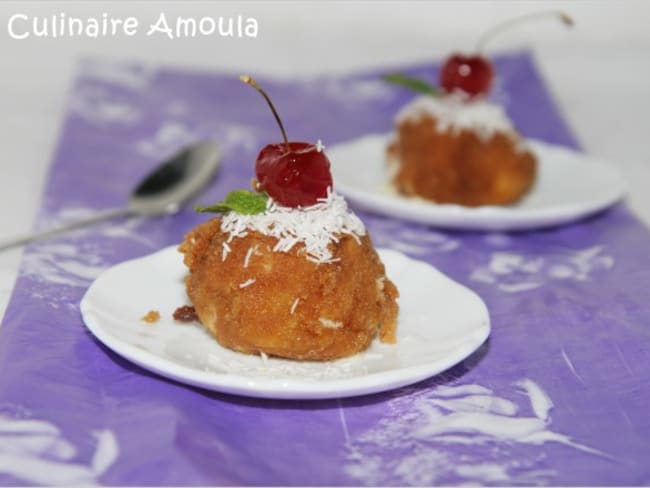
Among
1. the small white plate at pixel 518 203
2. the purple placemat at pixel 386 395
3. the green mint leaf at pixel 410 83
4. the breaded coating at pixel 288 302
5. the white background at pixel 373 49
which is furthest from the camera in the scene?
the white background at pixel 373 49

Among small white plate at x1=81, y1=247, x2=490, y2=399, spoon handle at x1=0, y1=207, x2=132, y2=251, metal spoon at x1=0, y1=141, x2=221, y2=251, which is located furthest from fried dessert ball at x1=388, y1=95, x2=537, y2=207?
spoon handle at x1=0, y1=207, x2=132, y2=251

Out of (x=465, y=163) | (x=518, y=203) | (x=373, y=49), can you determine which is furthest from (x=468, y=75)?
(x=373, y=49)

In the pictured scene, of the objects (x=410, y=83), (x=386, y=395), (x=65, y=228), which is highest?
(x=410, y=83)

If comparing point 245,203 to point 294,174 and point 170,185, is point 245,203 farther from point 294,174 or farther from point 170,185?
point 170,185

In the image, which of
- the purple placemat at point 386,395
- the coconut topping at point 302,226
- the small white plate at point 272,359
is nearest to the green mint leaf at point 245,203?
the coconut topping at point 302,226

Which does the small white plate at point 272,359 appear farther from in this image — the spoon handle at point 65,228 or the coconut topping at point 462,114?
the coconut topping at point 462,114
